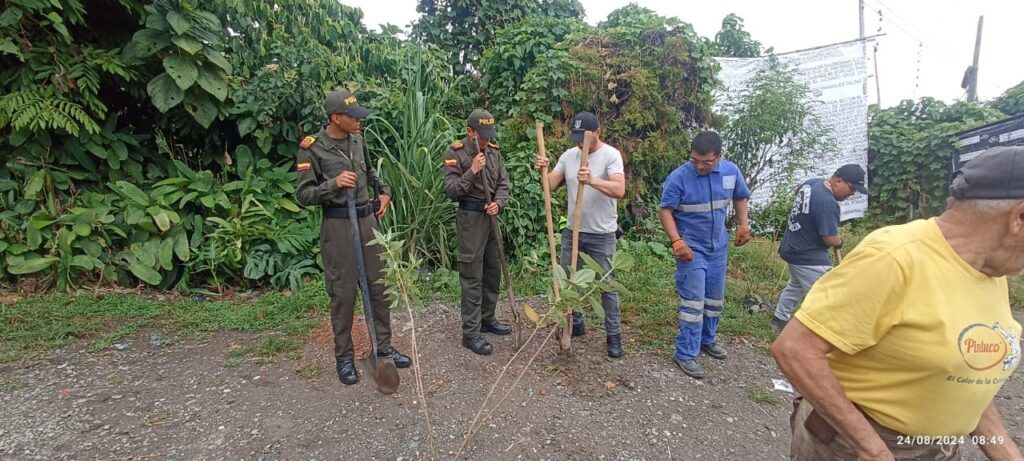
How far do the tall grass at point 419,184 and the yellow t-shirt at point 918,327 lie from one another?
13.5ft

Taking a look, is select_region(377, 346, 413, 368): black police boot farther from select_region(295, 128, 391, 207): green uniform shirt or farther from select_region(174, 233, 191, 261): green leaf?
select_region(174, 233, 191, 261): green leaf

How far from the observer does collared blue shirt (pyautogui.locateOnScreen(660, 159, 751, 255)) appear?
3.29m

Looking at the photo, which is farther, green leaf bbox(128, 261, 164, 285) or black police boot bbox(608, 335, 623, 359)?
green leaf bbox(128, 261, 164, 285)

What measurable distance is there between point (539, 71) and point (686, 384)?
4185 mm

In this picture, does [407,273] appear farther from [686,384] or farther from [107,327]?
[107,327]

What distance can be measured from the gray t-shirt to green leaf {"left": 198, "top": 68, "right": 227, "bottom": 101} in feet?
11.9

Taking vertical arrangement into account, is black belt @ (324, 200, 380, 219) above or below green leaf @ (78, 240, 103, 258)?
above

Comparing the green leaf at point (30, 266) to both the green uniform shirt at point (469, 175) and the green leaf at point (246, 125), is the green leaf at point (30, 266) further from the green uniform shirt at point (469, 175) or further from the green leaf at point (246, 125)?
the green uniform shirt at point (469, 175)

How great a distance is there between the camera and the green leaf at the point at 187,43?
449cm

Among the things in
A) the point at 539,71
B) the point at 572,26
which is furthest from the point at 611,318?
the point at 572,26

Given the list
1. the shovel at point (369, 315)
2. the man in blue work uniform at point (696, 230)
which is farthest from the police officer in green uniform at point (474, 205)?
the man in blue work uniform at point (696, 230)

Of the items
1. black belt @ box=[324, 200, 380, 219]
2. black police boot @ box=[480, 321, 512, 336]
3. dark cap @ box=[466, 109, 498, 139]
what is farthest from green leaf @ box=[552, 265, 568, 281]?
black police boot @ box=[480, 321, 512, 336]

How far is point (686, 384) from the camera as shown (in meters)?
3.24

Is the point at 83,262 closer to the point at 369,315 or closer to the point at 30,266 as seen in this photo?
the point at 30,266
